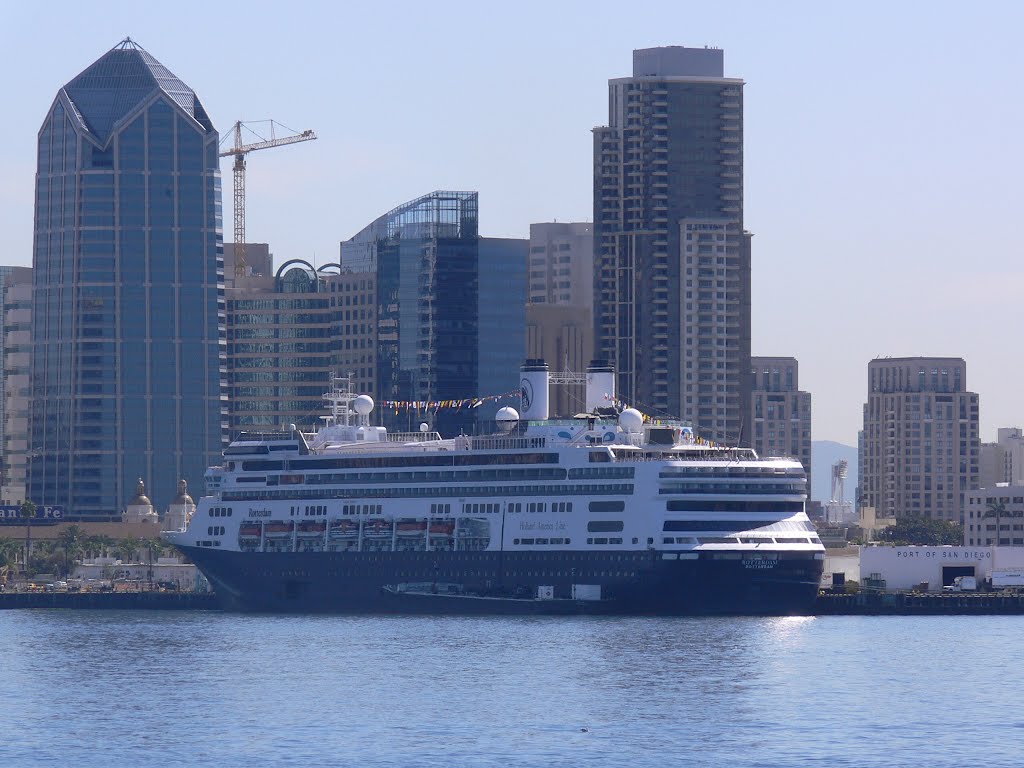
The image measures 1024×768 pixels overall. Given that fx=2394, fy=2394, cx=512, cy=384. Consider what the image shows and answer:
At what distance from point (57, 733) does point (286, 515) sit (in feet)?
245

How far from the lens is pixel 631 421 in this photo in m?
164

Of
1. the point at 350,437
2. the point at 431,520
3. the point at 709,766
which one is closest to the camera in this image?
the point at 709,766

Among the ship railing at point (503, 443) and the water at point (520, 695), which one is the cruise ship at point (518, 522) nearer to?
A: the ship railing at point (503, 443)

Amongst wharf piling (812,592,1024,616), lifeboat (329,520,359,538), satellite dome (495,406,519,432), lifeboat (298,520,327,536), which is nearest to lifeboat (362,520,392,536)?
lifeboat (329,520,359,538)

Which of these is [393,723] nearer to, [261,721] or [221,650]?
[261,721]

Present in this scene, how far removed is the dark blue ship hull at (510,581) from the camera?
155750 mm

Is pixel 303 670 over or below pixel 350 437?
below

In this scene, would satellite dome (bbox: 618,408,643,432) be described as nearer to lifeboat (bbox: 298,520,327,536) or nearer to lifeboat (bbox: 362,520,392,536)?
lifeboat (bbox: 362,520,392,536)

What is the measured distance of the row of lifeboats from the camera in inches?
6624

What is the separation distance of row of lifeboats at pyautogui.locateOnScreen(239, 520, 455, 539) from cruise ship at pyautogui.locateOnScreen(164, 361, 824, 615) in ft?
0.46

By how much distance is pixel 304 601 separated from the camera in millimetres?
172375

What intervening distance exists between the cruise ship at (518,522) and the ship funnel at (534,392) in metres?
0.19

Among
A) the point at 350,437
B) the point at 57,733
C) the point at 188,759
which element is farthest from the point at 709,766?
the point at 350,437

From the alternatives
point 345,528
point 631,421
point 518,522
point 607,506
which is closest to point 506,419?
point 518,522
